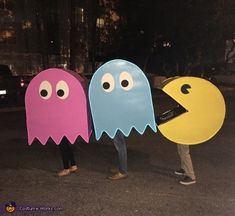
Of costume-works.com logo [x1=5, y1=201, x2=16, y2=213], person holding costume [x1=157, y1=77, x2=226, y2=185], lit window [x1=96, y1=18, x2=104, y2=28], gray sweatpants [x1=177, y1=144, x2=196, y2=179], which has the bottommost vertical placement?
costume-works.com logo [x1=5, y1=201, x2=16, y2=213]

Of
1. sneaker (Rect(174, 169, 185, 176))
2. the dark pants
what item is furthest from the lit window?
sneaker (Rect(174, 169, 185, 176))

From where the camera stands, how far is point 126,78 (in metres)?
5.77

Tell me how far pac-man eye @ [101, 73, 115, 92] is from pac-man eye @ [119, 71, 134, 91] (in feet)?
0.43

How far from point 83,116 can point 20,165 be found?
1707 mm

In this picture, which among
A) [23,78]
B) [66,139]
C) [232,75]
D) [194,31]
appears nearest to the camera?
[66,139]

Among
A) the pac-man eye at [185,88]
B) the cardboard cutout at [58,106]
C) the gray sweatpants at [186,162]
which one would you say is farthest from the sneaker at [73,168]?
the pac-man eye at [185,88]

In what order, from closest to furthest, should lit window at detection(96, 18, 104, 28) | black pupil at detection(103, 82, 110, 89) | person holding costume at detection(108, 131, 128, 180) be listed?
1. black pupil at detection(103, 82, 110, 89)
2. person holding costume at detection(108, 131, 128, 180)
3. lit window at detection(96, 18, 104, 28)

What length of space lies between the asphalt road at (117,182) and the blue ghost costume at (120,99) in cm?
81

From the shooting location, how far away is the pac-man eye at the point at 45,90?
6078 millimetres

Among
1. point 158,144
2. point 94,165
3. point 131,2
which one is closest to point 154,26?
point 131,2

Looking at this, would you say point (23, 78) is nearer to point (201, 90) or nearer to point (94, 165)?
point (94, 165)

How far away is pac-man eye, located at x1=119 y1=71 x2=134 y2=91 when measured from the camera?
575cm

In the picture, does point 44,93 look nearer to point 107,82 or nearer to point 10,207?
point 107,82

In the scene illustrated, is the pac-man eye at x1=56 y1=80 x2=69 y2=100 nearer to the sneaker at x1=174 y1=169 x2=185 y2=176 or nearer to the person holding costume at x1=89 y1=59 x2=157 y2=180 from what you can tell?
the person holding costume at x1=89 y1=59 x2=157 y2=180
